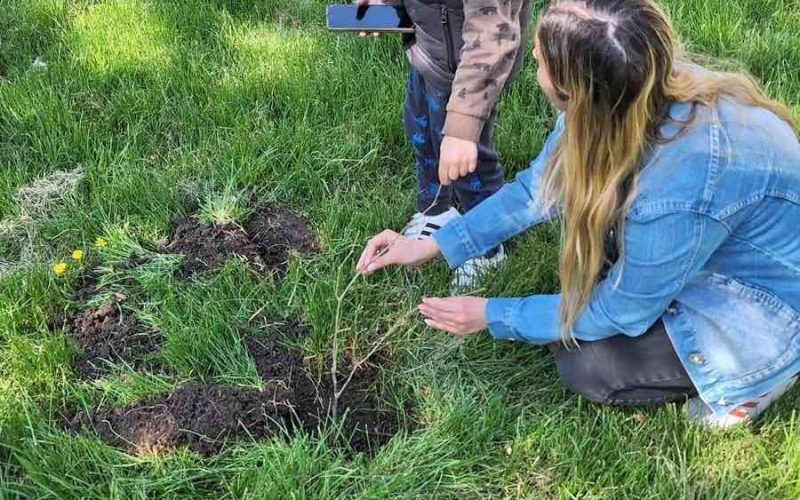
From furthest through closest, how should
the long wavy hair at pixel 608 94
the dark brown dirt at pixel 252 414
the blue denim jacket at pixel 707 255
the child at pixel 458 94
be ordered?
the child at pixel 458 94 < the dark brown dirt at pixel 252 414 < the blue denim jacket at pixel 707 255 < the long wavy hair at pixel 608 94

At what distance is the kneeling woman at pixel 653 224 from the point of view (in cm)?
158

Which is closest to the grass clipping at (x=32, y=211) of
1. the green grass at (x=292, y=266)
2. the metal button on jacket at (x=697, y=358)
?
the green grass at (x=292, y=266)

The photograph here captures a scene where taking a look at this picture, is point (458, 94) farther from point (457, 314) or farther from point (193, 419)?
point (193, 419)

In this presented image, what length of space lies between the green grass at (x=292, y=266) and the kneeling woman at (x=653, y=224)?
134 mm

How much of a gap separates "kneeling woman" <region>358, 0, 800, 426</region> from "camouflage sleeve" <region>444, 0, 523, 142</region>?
0.67 feet

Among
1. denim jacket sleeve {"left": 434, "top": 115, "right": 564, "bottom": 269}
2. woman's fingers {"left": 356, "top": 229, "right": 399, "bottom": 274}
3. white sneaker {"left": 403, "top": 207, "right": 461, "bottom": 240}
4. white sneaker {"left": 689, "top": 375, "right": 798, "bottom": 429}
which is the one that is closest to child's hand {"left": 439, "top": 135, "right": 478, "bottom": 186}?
denim jacket sleeve {"left": 434, "top": 115, "right": 564, "bottom": 269}

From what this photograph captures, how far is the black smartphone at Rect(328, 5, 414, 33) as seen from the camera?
92.7 inches

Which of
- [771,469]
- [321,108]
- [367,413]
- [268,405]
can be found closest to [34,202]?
[321,108]

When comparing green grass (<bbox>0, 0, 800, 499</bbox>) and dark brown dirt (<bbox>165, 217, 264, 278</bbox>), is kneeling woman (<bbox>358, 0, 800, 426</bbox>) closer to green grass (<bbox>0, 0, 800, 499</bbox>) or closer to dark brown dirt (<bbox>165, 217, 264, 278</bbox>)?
green grass (<bbox>0, 0, 800, 499</bbox>)

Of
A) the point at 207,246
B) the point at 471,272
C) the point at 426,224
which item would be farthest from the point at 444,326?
the point at 207,246

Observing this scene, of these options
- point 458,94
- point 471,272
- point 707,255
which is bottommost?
point 471,272

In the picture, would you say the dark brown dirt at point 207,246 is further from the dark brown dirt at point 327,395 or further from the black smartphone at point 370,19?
the black smartphone at point 370,19

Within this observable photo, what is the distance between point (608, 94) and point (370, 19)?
40.4 inches

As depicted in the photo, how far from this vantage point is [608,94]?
1563mm
